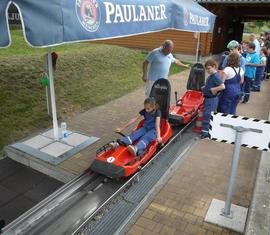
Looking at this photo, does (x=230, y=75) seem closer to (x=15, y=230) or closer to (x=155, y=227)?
(x=155, y=227)

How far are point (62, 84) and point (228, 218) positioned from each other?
853 cm

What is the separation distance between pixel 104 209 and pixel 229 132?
232 cm

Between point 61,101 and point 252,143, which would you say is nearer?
point 252,143

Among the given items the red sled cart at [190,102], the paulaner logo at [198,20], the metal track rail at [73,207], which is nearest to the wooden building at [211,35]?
the paulaner logo at [198,20]

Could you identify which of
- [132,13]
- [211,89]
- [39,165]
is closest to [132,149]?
[39,165]

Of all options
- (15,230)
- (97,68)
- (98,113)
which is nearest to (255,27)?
(97,68)

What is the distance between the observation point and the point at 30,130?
8.07 meters

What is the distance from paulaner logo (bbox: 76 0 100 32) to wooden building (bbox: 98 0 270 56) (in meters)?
13.5

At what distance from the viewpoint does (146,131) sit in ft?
21.5

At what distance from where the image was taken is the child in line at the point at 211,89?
23.5 feet

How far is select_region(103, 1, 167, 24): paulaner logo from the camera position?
4674mm

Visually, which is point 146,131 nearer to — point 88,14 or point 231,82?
point 231,82

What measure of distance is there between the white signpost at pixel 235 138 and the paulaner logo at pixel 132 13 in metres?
2.07

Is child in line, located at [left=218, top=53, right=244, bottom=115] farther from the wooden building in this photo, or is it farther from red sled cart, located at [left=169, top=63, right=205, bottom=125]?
the wooden building
